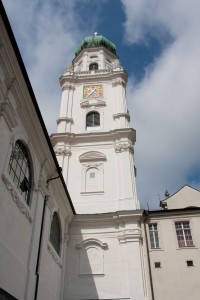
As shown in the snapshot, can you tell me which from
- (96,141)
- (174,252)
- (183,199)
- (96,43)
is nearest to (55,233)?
(174,252)

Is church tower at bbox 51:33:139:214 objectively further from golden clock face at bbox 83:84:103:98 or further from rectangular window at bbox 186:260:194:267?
rectangular window at bbox 186:260:194:267

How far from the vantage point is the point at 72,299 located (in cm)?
1677

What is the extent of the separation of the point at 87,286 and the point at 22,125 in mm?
9705

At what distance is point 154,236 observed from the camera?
18.5 m

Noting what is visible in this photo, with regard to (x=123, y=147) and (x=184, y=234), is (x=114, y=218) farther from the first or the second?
(x=123, y=147)

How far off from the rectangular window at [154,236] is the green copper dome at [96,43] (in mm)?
22789

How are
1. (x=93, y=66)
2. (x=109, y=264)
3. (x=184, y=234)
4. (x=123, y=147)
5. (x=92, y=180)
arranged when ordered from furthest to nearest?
1. (x=93, y=66)
2. (x=123, y=147)
3. (x=92, y=180)
4. (x=184, y=234)
5. (x=109, y=264)

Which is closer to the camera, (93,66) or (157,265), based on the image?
(157,265)

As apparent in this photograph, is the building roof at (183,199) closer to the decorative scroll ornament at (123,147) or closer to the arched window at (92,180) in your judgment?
the decorative scroll ornament at (123,147)

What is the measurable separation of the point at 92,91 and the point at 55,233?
1440cm

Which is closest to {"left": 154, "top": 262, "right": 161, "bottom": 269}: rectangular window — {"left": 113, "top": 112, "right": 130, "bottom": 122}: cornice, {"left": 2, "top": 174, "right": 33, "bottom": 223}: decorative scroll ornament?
{"left": 2, "top": 174, "right": 33, "bottom": 223}: decorative scroll ornament

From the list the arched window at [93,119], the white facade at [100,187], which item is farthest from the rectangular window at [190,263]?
the arched window at [93,119]

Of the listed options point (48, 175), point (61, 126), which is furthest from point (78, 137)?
point (48, 175)

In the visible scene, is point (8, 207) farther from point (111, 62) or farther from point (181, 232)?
point (111, 62)
